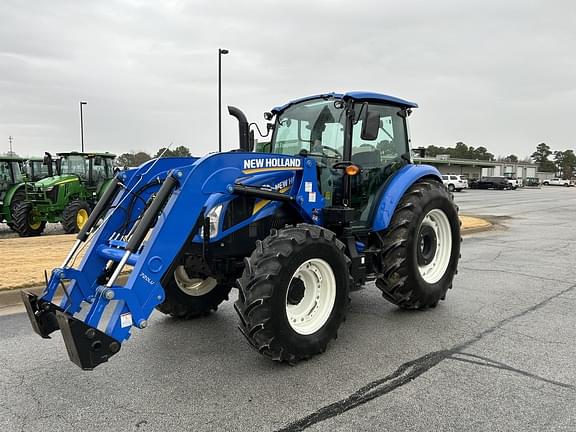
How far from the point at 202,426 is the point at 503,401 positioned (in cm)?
216

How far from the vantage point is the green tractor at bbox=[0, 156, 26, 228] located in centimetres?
1409

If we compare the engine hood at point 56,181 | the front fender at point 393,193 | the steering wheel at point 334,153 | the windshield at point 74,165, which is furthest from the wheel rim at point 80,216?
the front fender at point 393,193

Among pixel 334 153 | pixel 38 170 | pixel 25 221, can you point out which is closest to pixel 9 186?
pixel 25 221

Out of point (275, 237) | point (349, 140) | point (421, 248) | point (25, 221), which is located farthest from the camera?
point (25, 221)

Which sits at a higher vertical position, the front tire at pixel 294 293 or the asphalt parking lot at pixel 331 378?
the front tire at pixel 294 293

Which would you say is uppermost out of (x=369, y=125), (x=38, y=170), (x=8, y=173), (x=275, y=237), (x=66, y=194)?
(x=369, y=125)

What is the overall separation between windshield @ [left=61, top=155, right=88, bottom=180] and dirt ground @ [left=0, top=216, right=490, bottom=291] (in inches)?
174

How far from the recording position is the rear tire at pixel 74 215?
13.1 metres

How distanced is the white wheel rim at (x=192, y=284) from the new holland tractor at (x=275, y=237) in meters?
0.01

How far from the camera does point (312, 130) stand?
5355 mm

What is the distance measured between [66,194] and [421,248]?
11.9m

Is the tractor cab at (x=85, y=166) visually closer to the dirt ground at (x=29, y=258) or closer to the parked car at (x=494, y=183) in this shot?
the dirt ground at (x=29, y=258)

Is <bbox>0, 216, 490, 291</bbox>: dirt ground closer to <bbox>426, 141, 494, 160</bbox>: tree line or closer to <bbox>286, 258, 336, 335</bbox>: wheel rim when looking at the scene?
<bbox>286, 258, 336, 335</bbox>: wheel rim

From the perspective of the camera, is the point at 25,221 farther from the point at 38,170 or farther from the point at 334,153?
the point at 334,153
